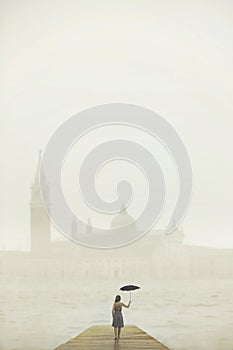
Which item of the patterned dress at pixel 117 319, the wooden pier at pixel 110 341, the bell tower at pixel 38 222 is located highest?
the bell tower at pixel 38 222

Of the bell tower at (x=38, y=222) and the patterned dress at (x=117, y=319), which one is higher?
the bell tower at (x=38, y=222)

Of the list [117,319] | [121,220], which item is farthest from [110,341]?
[121,220]

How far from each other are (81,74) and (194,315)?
74.2 inches

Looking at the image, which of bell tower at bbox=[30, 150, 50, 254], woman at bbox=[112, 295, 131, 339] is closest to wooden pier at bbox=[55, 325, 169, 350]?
woman at bbox=[112, 295, 131, 339]

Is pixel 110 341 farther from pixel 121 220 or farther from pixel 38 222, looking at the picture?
pixel 38 222

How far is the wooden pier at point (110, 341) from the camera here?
213 inches

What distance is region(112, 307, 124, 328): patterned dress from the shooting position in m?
5.50

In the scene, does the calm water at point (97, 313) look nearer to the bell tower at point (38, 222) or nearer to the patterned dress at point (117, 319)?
the patterned dress at point (117, 319)

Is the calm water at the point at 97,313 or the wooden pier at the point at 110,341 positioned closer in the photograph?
the wooden pier at the point at 110,341

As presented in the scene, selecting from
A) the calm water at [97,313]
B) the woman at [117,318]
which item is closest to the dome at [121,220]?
the calm water at [97,313]

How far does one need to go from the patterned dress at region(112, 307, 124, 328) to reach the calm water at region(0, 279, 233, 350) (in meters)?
0.11

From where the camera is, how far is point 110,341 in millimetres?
5453

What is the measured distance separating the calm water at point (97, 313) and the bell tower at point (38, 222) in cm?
26

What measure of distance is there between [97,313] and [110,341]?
0.84 feet
